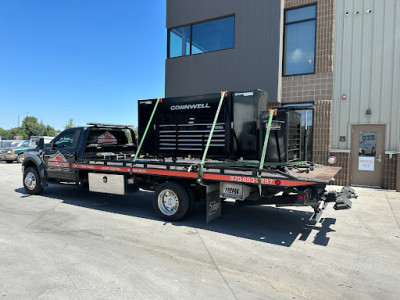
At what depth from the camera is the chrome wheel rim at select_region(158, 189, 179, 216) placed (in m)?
5.96

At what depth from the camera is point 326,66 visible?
10.9 m

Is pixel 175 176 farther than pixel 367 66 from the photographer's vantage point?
No

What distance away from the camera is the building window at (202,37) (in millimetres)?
12391

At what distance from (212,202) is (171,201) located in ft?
2.87

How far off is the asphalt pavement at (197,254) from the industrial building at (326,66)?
3.96 meters

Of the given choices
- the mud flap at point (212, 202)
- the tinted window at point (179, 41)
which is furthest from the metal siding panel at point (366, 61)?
the mud flap at point (212, 202)

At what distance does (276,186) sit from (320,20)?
8818mm

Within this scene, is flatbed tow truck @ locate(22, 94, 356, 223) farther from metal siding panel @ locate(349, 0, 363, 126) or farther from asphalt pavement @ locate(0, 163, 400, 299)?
metal siding panel @ locate(349, 0, 363, 126)

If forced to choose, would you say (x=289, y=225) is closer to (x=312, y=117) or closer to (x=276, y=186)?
(x=276, y=186)

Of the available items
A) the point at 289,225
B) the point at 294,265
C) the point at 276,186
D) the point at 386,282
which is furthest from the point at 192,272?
the point at 289,225

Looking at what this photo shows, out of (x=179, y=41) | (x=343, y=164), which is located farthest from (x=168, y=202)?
(x=179, y=41)

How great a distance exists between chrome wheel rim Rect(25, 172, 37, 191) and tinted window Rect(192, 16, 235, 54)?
8.29 meters

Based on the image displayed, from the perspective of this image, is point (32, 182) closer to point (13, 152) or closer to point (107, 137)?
point (107, 137)

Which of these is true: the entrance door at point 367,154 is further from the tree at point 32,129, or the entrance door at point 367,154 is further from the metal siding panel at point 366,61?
the tree at point 32,129
